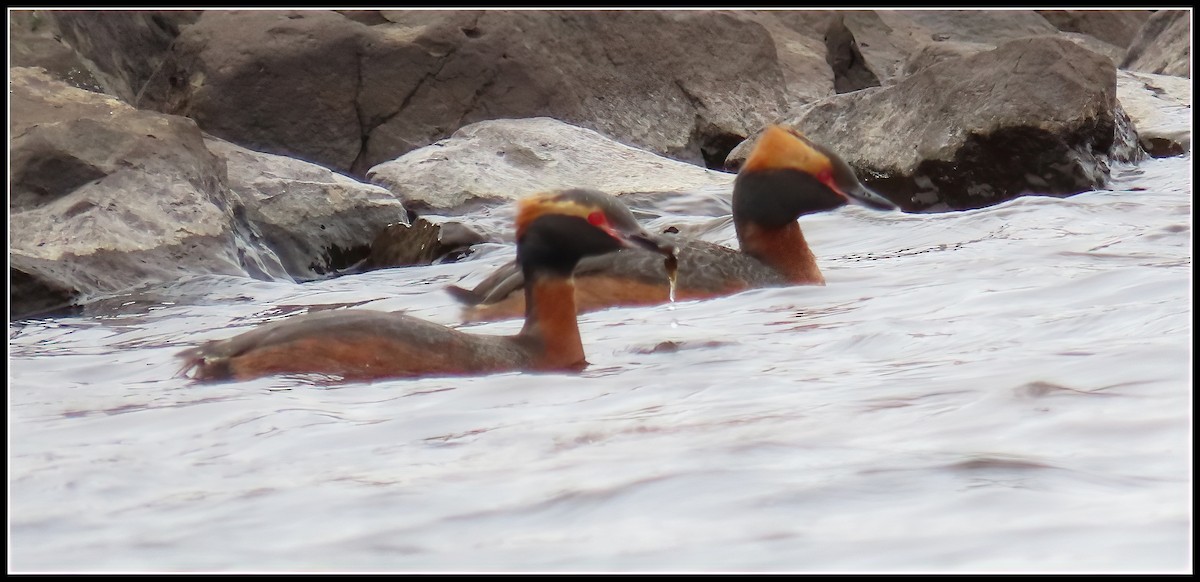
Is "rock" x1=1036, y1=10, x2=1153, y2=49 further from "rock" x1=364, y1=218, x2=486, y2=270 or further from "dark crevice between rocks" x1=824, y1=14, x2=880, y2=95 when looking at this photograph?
"rock" x1=364, y1=218, x2=486, y2=270

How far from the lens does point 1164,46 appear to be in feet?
56.7

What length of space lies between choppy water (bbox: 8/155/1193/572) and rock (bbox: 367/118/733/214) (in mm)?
4349

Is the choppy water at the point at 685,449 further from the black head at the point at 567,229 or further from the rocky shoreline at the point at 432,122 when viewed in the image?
the rocky shoreline at the point at 432,122

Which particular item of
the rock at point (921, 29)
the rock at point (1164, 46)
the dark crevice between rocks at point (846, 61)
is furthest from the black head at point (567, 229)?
the rock at point (921, 29)

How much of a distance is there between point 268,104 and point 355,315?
28.0 feet

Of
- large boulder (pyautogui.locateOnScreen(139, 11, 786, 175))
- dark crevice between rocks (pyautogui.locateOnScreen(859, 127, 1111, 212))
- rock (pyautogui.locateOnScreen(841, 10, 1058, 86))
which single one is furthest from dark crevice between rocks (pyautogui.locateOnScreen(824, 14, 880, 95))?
dark crevice between rocks (pyautogui.locateOnScreen(859, 127, 1111, 212))

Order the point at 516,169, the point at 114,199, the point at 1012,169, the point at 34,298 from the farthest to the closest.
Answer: the point at 516,169 < the point at 1012,169 < the point at 114,199 < the point at 34,298

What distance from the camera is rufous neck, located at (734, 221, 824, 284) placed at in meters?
8.41

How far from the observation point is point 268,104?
1398 cm

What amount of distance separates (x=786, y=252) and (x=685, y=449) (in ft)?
14.4

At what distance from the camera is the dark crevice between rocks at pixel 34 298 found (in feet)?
27.5

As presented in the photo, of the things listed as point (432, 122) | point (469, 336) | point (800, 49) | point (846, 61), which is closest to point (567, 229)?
point (469, 336)

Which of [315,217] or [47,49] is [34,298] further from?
[47,49]

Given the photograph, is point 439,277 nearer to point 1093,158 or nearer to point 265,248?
point 265,248
